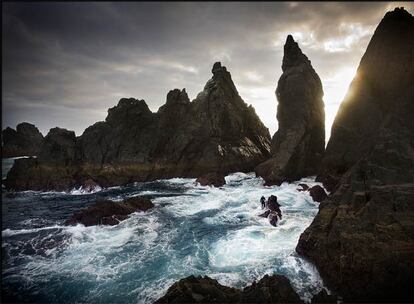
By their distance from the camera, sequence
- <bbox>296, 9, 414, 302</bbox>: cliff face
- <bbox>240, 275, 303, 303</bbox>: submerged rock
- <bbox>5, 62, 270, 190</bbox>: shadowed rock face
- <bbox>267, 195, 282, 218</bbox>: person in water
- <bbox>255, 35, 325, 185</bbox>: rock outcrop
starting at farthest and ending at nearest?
<bbox>5, 62, 270, 190</bbox>: shadowed rock face < <bbox>255, 35, 325, 185</bbox>: rock outcrop < <bbox>267, 195, 282, 218</bbox>: person in water < <bbox>296, 9, 414, 302</bbox>: cliff face < <bbox>240, 275, 303, 303</bbox>: submerged rock

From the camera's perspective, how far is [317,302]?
10.9 m

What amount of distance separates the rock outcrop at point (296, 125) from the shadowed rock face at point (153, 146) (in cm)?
979

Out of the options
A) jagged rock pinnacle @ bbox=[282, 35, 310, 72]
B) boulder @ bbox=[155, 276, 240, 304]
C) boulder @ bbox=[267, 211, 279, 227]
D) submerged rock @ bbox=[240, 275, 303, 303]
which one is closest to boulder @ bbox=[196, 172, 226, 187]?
boulder @ bbox=[267, 211, 279, 227]

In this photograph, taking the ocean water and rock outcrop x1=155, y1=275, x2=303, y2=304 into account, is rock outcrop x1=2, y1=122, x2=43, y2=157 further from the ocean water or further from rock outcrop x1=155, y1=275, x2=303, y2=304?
rock outcrop x1=155, y1=275, x2=303, y2=304

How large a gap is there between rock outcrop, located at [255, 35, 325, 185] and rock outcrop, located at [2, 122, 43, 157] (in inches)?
4014

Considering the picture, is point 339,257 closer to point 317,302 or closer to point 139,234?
point 317,302

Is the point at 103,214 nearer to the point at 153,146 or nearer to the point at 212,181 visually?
the point at 212,181

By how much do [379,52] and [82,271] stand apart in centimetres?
3373

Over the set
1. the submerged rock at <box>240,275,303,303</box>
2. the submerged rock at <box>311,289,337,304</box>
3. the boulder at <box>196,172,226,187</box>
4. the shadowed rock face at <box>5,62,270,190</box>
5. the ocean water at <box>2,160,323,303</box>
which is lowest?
the ocean water at <box>2,160,323,303</box>

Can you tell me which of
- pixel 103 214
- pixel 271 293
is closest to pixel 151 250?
pixel 103 214

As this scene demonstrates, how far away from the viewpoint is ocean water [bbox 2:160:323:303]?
14.0 meters

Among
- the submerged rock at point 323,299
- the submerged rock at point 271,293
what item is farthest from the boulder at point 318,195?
the submerged rock at point 271,293

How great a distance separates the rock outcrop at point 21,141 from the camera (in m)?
107

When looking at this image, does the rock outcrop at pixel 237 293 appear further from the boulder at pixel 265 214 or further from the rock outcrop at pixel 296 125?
the rock outcrop at pixel 296 125
